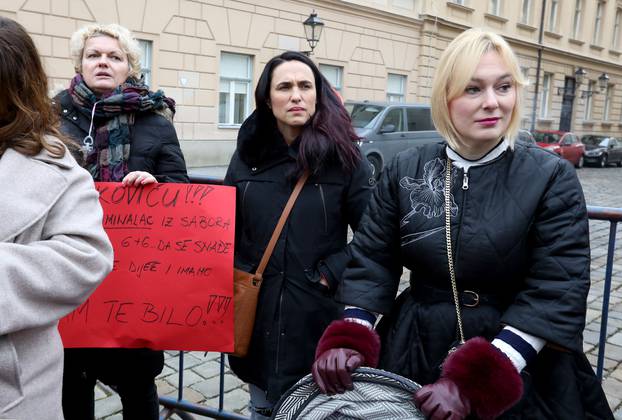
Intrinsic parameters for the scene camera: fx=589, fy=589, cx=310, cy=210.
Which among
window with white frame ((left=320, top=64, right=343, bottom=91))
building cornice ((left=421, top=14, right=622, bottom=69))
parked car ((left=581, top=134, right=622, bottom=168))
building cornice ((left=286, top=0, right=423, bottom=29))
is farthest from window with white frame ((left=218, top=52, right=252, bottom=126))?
parked car ((left=581, top=134, right=622, bottom=168))

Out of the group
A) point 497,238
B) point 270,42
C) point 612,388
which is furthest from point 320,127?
point 270,42

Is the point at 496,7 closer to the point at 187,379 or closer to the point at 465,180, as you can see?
the point at 187,379

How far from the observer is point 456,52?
162 centimetres

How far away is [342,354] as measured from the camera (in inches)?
61.5

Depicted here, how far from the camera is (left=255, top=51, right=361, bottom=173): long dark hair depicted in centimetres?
220

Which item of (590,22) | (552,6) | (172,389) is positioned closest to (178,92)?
(172,389)

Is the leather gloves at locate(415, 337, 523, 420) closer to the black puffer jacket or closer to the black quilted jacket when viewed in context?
the black quilted jacket

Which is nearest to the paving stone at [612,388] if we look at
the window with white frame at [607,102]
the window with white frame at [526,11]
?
the window with white frame at [526,11]

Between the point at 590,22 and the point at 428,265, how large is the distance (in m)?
36.2

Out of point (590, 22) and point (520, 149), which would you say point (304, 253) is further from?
point (590, 22)

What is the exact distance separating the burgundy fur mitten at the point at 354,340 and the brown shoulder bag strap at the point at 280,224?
612 mm

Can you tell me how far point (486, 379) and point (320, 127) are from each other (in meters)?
1.16

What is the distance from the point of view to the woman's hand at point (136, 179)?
2307 millimetres

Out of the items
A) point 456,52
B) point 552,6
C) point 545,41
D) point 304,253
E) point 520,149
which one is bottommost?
point 304,253
